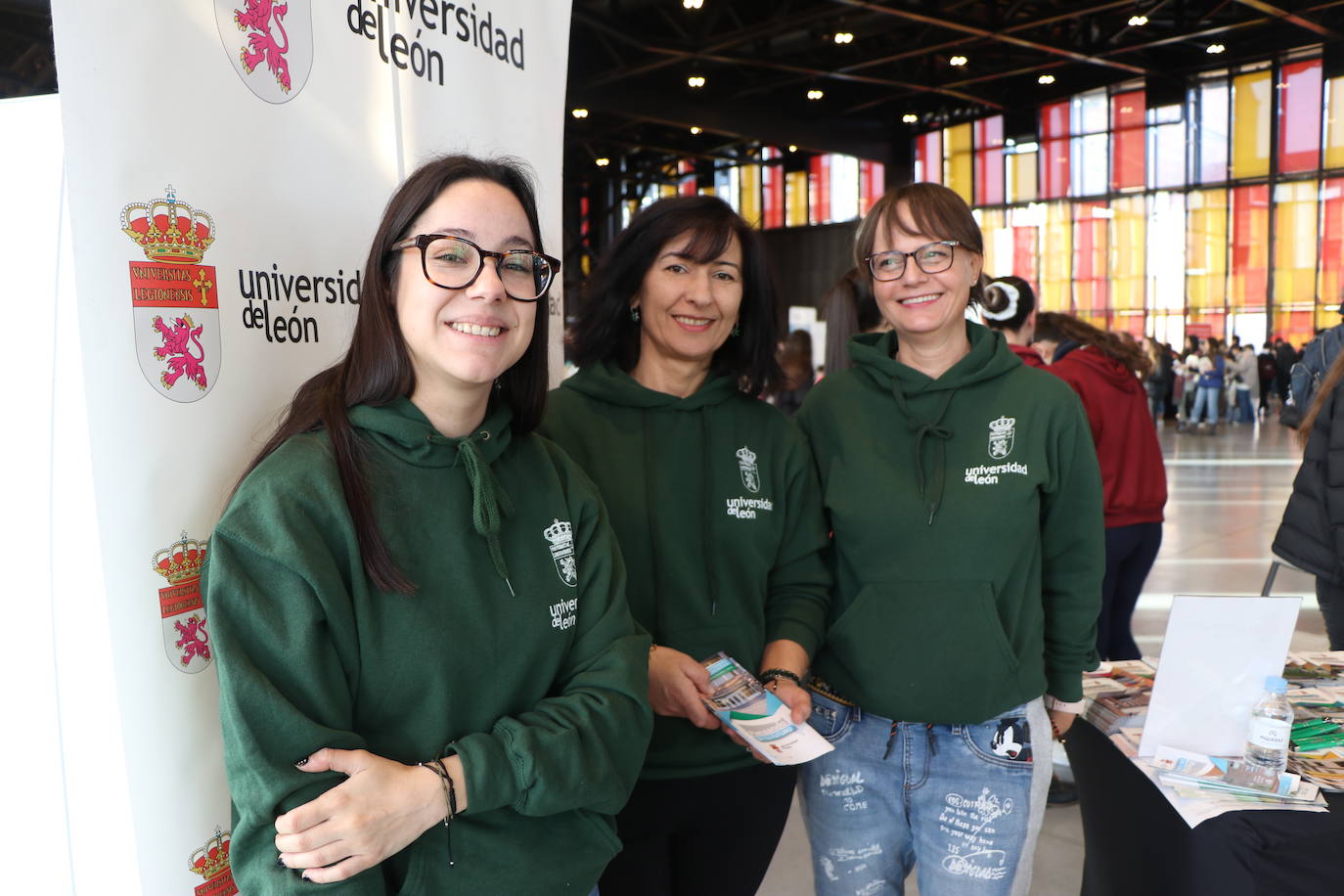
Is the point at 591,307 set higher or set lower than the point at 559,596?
higher

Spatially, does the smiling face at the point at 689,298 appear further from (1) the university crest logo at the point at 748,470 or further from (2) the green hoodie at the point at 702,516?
(1) the university crest logo at the point at 748,470

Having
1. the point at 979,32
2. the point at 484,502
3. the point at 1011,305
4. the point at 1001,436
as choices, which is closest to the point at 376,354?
the point at 484,502

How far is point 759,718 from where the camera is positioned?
64.1 inches

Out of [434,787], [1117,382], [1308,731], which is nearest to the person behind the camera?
[434,787]

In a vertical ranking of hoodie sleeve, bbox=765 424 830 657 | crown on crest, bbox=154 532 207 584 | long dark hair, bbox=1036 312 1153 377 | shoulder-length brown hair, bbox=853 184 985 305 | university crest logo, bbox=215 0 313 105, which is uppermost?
university crest logo, bbox=215 0 313 105

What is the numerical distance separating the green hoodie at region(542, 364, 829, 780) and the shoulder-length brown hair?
1.42 feet

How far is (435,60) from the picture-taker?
6.08 ft

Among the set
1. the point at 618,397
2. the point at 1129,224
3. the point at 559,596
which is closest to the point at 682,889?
the point at 559,596

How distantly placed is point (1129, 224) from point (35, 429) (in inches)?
854

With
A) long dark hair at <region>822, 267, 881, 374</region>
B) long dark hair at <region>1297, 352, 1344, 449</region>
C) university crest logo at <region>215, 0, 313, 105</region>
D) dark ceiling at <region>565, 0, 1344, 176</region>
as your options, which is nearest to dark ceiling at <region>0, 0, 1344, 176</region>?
dark ceiling at <region>565, 0, 1344, 176</region>

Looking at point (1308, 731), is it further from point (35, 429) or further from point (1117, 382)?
point (35, 429)

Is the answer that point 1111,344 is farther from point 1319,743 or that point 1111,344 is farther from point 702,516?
point 702,516

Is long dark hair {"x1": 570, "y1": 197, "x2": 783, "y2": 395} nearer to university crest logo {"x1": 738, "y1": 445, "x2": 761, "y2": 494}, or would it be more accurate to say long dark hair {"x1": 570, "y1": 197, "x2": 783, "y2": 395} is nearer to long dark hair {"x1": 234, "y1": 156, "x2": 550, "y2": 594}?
university crest logo {"x1": 738, "y1": 445, "x2": 761, "y2": 494}

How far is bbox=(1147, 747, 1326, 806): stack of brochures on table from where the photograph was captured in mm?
1862
